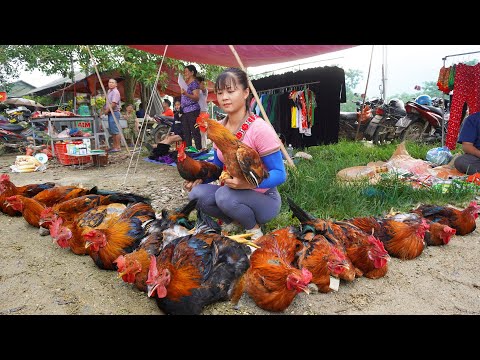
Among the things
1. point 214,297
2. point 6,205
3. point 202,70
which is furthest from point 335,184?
point 202,70

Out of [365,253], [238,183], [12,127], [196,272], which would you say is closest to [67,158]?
[12,127]

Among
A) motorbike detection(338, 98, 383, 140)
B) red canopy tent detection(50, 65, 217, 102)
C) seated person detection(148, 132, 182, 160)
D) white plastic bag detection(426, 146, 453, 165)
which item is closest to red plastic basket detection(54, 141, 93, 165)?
seated person detection(148, 132, 182, 160)

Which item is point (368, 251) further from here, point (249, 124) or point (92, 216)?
point (92, 216)

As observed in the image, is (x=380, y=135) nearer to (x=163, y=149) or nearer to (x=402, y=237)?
(x=163, y=149)

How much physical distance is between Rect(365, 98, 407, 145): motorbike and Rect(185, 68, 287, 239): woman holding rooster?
320 inches

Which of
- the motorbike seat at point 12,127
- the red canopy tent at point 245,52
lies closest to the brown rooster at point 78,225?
the red canopy tent at point 245,52

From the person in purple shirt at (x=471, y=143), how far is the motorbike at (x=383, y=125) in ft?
15.7

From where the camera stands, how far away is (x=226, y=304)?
2088 mm

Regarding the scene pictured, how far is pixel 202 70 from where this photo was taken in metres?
Result: 12.6

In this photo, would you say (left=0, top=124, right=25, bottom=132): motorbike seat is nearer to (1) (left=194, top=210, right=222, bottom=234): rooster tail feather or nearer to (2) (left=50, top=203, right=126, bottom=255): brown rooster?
(2) (left=50, top=203, right=126, bottom=255): brown rooster

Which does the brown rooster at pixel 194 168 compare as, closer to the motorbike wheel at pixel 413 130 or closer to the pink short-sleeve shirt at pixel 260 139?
the pink short-sleeve shirt at pixel 260 139

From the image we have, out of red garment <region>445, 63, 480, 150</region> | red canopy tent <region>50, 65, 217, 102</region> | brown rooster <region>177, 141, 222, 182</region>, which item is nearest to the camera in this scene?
brown rooster <region>177, 141, 222, 182</region>

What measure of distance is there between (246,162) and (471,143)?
4.28m

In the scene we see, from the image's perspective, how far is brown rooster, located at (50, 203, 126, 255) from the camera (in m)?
2.72
